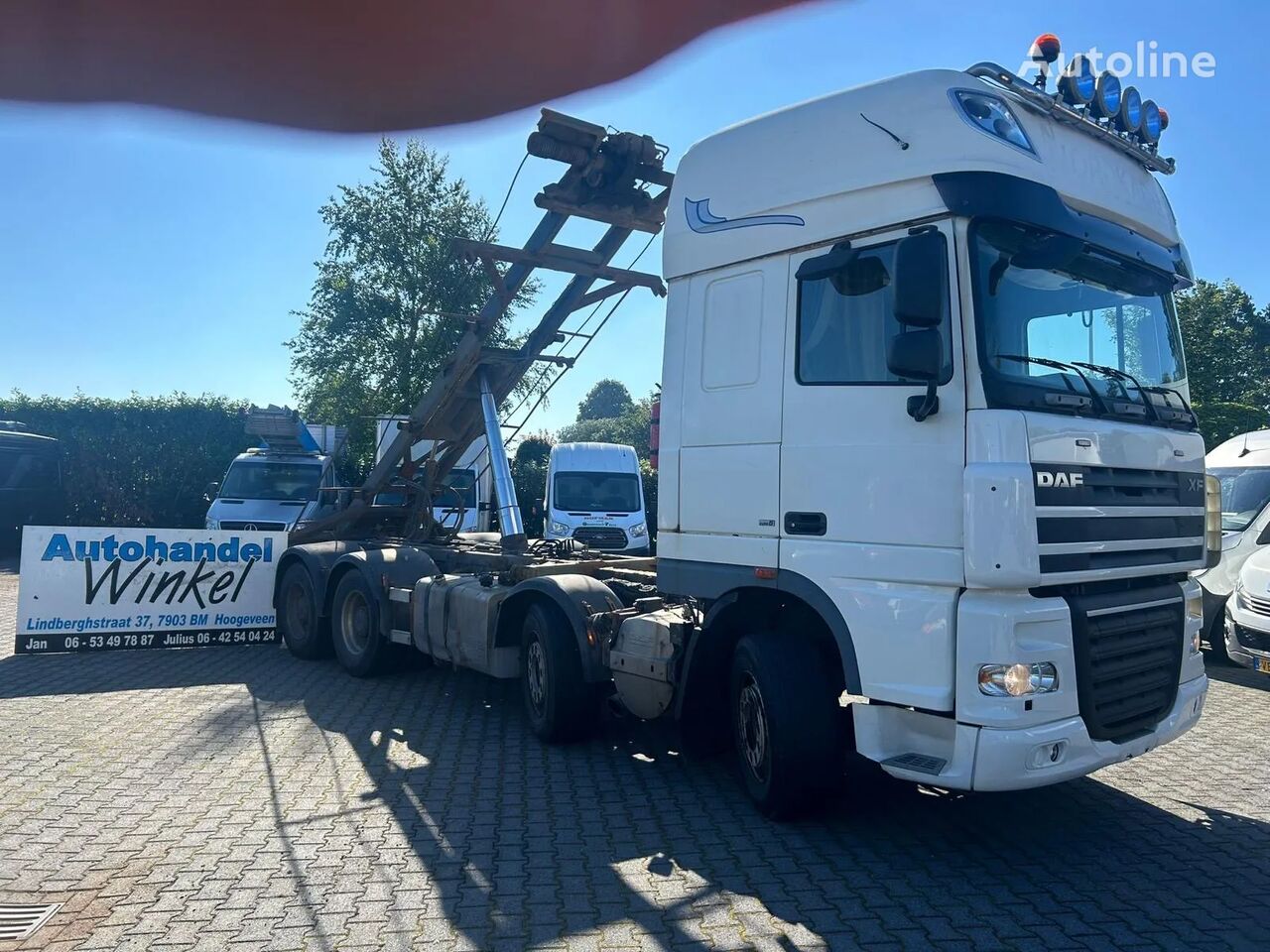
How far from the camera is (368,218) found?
26.3 metres

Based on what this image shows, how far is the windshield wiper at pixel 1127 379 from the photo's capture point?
475 cm

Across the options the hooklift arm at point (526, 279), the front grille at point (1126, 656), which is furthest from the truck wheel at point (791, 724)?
the hooklift arm at point (526, 279)

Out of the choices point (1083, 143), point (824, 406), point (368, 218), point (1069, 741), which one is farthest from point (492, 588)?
point (368, 218)

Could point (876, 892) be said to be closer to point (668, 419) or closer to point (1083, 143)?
point (668, 419)

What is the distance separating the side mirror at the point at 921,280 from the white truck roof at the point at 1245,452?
27.0 ft

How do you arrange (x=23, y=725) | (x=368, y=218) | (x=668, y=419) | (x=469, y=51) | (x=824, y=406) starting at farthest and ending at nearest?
1. (x=368, y=218)
2. (x=23, y=725)
3. (x=469, y=51)
4. (x=668, y=419)
5. (x=824, y=406)

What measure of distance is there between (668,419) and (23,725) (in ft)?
17.9

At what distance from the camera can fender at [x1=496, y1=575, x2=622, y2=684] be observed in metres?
6.21

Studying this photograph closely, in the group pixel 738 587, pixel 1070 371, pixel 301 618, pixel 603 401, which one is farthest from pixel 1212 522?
pixel 603 401

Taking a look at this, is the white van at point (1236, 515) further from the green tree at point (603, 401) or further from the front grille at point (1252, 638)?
the green tree at point (603, 401)

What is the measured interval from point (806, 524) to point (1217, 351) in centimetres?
2146

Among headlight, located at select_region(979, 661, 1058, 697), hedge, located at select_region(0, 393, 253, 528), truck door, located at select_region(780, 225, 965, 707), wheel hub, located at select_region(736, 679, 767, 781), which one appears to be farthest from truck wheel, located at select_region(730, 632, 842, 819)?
hedge, located at select_region(0, 393, 253, 528)

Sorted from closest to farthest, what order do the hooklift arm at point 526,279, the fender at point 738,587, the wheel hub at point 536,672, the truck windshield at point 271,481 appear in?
the fender at point 738,587 < the wheel hub at point 536,672 < the hooklift arm at point 526,279 < the truck windshield at point 271,481

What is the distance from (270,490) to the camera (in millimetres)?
14281
